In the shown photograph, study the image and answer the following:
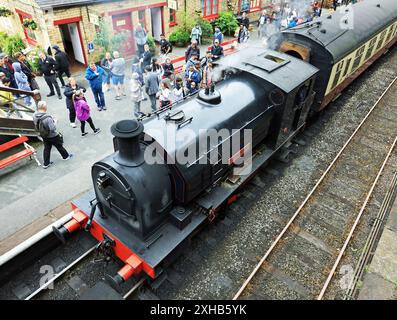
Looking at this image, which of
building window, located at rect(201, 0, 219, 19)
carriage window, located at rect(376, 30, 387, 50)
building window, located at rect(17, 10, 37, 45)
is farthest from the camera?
building window, located at rect(201, 0, 219, 19)

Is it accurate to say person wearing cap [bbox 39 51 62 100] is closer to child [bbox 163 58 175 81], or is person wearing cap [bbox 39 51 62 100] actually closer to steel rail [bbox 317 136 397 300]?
child [bbox 163 58 175 81]

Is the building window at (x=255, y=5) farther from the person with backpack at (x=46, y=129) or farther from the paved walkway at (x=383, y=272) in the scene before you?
the paved walkway at (x=383, y=272)

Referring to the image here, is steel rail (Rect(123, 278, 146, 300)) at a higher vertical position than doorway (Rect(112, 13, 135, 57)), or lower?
lower

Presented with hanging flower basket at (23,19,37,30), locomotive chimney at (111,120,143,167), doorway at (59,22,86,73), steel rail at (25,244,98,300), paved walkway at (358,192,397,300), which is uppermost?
locomotive chimney at (111,120,143,167)

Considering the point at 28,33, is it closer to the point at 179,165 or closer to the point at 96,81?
the point at 96,81

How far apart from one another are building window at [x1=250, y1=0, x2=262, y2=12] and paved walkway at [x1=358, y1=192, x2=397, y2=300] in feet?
59.7

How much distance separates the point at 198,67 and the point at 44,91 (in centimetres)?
627

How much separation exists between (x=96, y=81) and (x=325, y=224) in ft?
26.1

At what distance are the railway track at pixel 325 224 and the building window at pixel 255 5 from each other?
13921 millimetres

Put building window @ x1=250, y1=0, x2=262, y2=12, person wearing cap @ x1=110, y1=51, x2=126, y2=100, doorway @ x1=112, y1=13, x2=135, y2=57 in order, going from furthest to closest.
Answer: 1. building window @ x1=250, y1=0, x2=262, y2=12
2. doorway @ x1=112, y1=13, x2=135, y2=57
3. person wearing cap @ x1=110, y1=51, x2=126, y2=100

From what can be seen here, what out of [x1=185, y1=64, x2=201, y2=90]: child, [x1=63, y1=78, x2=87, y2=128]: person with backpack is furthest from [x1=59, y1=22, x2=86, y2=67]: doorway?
[x1=185, y1=64, x2=201, y2=90]: child

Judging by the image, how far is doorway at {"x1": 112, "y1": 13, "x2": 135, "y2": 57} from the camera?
46.2ft
